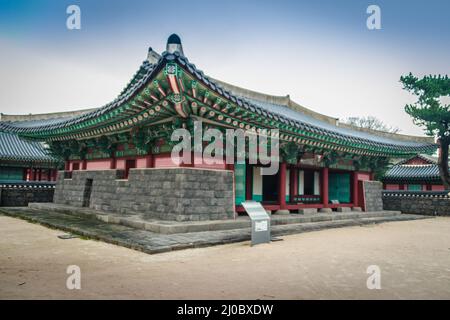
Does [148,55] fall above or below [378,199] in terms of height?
above

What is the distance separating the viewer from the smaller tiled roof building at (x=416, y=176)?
22.4 metres

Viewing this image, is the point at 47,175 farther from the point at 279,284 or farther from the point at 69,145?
the point at 279,284

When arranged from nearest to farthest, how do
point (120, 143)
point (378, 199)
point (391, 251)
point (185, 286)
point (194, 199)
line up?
point (185, 286)
point (391, 251)
point (194, 199)
point (120, 143)
point (378, 199)

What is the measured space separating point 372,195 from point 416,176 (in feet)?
32.8

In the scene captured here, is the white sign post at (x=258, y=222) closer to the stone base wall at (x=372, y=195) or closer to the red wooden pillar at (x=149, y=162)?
the red wooden pillar at (x=149, y=162)

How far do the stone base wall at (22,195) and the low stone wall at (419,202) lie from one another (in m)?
21.4

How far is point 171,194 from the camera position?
833 centimetres

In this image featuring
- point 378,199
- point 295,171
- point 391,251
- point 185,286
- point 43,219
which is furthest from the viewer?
point 378,199

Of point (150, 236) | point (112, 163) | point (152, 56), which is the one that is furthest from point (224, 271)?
point (152, 56)

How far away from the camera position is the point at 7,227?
8633 mm

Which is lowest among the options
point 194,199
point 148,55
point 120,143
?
point 194,199

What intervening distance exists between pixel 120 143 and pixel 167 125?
3.51 m

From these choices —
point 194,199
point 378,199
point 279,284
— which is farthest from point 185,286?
point 378,199

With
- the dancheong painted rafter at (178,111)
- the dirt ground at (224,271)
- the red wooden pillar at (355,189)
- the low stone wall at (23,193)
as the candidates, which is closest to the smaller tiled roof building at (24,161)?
the low stone wall at (23,193)
